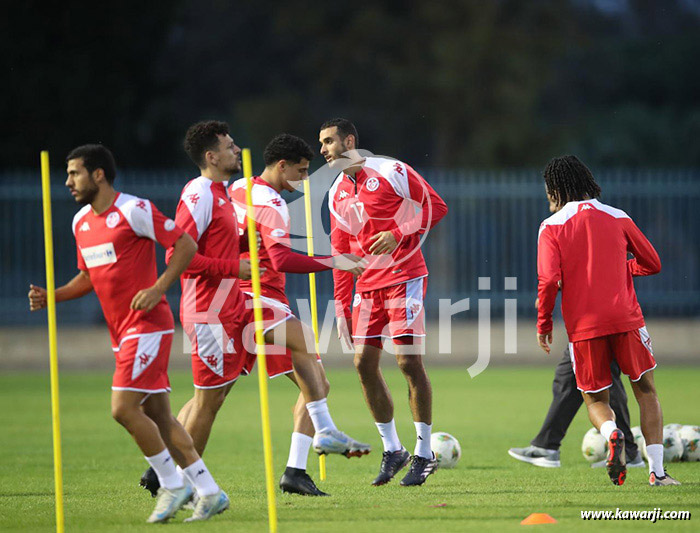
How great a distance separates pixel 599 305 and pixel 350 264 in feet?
5.75

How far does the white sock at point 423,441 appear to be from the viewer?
8867mm

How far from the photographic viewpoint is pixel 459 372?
19938 millimetres

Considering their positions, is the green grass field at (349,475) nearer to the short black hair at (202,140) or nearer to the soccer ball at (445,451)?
the soccer ball at (445,451)

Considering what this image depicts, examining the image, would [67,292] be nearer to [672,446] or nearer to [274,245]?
[274,245]

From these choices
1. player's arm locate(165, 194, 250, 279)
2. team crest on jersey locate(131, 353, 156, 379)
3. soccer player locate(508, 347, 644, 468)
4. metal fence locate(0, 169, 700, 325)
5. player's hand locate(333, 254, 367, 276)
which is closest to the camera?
A: team crest on jersey locate(131, 353, 156, 379)

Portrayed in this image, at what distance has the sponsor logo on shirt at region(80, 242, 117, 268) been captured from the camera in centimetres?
717

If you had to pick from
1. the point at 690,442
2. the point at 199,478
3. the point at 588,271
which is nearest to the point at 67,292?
the point at 199,478

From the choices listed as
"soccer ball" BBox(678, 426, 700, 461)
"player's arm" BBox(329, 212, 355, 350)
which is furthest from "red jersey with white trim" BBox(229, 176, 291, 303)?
"soccer ball" BBox(678, 426, 700, 461)

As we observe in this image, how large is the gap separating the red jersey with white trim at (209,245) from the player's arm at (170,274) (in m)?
0.54

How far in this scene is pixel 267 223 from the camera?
8164 mm

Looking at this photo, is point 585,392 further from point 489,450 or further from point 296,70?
point 296,70

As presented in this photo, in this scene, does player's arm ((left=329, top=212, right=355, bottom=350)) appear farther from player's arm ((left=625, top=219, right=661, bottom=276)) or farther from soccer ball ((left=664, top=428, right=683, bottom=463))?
soccer ball ((left=664, top=428, right=683, bottom=463))

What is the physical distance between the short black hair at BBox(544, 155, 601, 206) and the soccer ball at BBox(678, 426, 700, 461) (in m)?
2.51

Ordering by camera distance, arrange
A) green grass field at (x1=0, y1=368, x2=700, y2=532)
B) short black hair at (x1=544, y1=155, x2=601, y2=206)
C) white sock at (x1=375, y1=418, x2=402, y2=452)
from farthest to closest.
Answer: white sock at (x1=375, y1=418, x2=402, y2=452)
short black hair at (x1=544, y1=155, x2=601, y2=206)
green grass field at (x1=0, y1=368, x2=700, y2=532)
